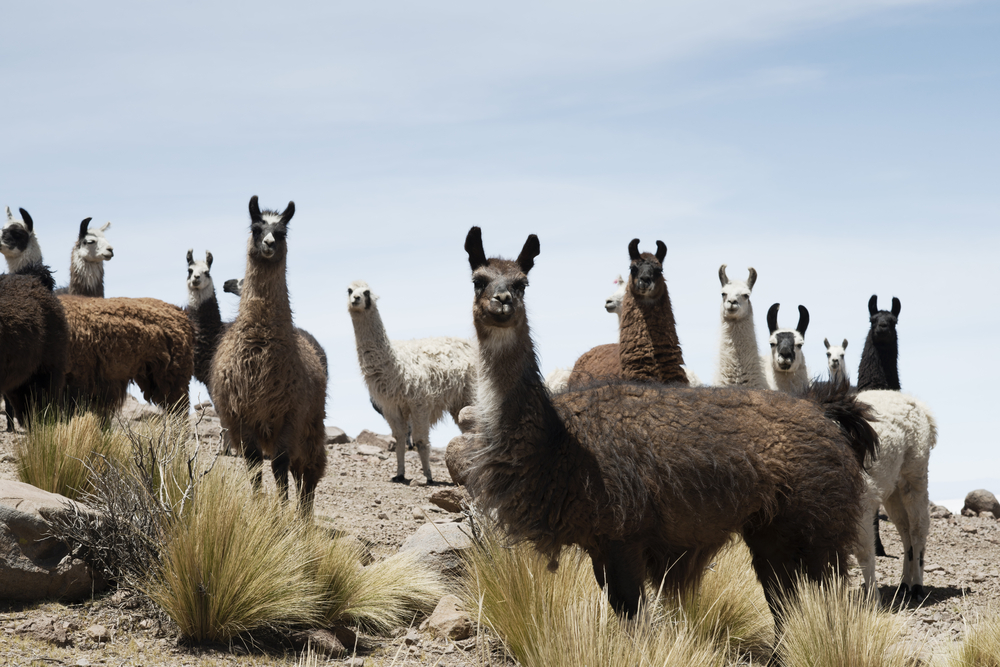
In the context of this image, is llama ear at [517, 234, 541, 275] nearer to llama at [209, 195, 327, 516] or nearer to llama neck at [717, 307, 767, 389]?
llama at [209, 195, 327, 516]

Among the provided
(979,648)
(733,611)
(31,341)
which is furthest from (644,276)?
(31,341)

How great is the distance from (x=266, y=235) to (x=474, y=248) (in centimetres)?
340

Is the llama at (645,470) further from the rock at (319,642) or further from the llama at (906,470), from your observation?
the llama at (906,470)

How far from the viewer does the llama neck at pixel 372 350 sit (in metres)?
14.9

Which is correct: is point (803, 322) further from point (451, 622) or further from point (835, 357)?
point (451, 622)

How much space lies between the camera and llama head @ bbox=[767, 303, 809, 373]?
1138 centimetres

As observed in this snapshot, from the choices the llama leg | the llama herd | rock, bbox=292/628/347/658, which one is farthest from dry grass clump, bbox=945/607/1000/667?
rock, bbox=292/628/347/658

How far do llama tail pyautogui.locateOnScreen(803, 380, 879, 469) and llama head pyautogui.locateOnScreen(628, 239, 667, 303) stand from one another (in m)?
2.73

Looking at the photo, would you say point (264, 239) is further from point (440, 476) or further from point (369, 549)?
point (440, 476)

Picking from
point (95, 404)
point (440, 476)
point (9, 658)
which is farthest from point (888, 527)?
point (9, 658)

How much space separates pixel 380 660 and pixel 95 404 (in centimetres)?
752

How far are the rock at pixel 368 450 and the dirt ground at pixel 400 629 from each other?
0.03 meters

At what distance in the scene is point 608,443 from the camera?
5.35 meters

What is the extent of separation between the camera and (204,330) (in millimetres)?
13609
